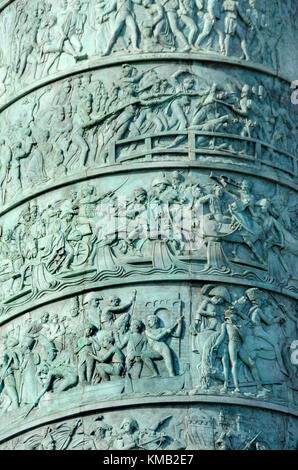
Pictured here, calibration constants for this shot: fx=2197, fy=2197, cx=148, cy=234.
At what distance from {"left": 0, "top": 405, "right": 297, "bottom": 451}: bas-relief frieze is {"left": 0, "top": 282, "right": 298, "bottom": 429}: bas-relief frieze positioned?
6.6 inches

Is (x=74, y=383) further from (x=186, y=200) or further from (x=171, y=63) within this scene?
(x=171, y=63)

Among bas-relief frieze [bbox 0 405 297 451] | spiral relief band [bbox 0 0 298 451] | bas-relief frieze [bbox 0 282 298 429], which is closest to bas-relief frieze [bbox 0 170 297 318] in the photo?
spiral relief band [bbox 0 0 298 451]

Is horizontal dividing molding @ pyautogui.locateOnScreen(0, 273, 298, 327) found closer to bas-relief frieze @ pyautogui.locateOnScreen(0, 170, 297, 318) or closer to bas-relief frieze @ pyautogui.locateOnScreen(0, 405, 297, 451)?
bas-relief frieze @ pyautogui.locateOnScreen(0, 170, 297, 318)

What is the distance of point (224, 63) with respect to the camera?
21609 millimetres

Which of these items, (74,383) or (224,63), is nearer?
(74,383)

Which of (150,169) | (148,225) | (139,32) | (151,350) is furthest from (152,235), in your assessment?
(139,32)

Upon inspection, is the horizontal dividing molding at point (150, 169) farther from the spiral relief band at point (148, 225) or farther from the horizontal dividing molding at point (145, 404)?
the horizontal dividing molding at point (145, 404)

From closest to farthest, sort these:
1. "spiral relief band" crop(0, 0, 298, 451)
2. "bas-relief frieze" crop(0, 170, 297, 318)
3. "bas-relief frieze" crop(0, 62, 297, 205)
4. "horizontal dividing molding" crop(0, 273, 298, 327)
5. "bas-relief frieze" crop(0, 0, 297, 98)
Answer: "spiral relief band" crop(0, 0, 298, 451) → "horizontal dividing molding" crop(0, 273, 298, 327) → "bas-relief frieze" crop(0, 170, 297, 318) → "bas-relief frieze" crop(0, 62, 297, 205) → "bas-relief frieze" crop(0, 0, 297, 98)

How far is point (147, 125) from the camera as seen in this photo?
21.3 metres

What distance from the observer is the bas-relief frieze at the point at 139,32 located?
71.1ft

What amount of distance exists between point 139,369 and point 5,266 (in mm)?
2069

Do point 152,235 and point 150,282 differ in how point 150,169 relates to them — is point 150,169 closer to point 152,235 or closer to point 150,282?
point 152,235

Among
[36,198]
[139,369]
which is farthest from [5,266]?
[139,369]

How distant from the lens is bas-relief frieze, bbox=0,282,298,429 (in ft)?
65.6
